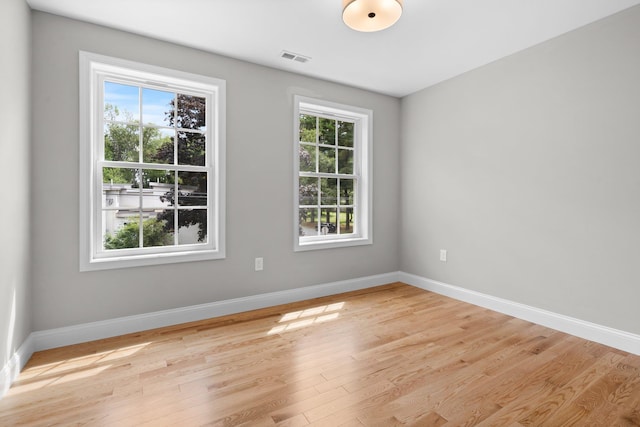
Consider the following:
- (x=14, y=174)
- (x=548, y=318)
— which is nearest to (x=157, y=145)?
(x=14, y=174)

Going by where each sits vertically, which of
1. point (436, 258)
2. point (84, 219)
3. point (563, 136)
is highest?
point (563, 136)

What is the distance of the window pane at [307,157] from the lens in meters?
3.69

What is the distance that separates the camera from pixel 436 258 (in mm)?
3875

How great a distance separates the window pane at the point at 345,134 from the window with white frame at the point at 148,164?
1.55 m

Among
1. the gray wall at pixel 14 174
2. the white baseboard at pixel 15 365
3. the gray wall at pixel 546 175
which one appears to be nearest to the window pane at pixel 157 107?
the gray wall at pixel 14 174

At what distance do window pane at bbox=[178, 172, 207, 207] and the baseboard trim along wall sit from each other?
1.02m

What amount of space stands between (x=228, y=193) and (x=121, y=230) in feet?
3.23

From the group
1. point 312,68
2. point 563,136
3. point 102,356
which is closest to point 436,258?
point 563,136

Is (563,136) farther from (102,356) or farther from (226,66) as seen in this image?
(102,356)

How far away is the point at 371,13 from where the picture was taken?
2102mm

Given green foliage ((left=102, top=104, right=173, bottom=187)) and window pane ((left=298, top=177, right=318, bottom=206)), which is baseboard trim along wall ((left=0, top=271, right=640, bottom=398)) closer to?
window pane ((left=298, top=177, right=318, bottom=206))

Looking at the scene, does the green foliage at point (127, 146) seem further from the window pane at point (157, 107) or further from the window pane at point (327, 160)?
the window pane at point (327, 160)

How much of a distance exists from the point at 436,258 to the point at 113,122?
3.74 m

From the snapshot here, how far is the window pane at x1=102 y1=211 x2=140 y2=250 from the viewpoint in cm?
268
